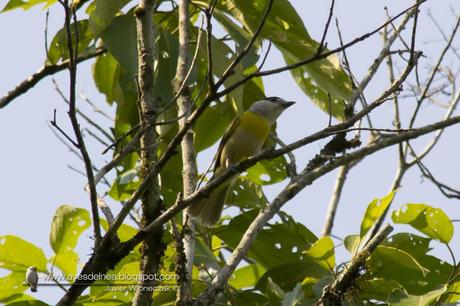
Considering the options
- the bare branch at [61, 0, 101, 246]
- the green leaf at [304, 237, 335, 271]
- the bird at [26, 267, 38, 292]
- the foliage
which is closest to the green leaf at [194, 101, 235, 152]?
the foliage

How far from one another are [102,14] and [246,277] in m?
1.52

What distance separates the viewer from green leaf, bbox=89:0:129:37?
3.83 meters

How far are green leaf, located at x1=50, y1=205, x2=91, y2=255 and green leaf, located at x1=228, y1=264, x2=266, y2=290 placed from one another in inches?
34.9

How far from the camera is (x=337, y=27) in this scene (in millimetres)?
3486

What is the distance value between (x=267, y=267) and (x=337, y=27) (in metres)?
1.27

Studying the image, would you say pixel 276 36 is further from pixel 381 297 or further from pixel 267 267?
pixel 381 297

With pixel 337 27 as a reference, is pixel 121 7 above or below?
above

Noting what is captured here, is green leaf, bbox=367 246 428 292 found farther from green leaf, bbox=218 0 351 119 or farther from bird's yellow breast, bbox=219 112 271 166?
bird's yellow breast, bbox=219 112 271 166

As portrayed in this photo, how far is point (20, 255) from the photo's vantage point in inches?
137

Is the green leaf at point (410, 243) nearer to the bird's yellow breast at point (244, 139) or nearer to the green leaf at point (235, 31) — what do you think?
the green leaf at point (235, 31)

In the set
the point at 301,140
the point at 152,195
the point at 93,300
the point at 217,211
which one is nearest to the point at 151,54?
the point at 152,195

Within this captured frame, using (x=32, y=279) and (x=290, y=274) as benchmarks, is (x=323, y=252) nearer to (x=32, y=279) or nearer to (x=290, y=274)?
(x=290, y=274)

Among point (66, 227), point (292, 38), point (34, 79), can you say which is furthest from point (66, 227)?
point (292, 38)

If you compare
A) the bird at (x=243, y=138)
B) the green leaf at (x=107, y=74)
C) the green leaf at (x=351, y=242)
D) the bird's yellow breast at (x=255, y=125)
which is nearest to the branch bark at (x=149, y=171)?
the green leaf at (x=351, y=242)
